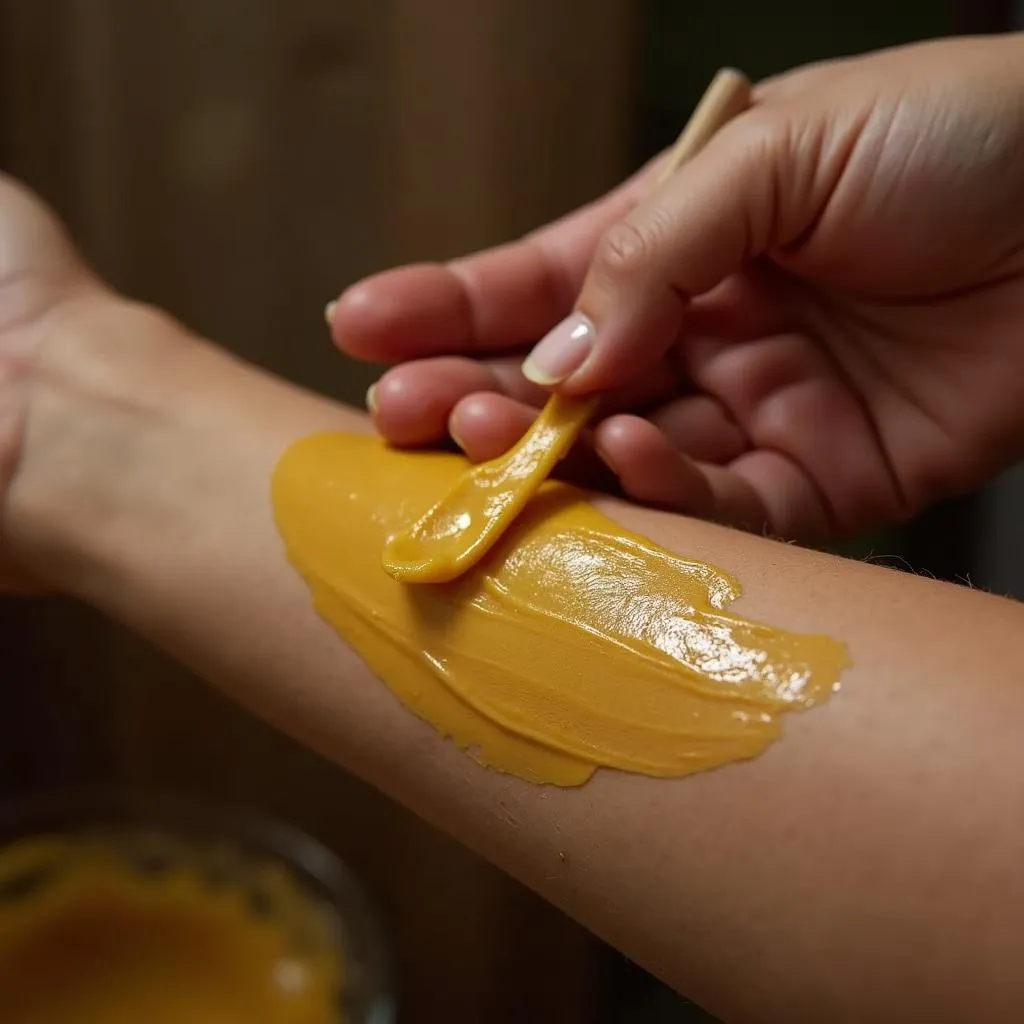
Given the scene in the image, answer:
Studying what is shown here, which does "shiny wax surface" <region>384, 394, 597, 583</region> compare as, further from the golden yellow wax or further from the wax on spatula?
the golden yellow wax

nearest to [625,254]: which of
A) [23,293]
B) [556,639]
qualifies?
[556,639]

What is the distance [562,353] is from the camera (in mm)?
640

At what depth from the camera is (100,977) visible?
2.98 feet

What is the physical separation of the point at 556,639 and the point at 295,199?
818 millimetres

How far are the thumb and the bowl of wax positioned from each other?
0.62 metres

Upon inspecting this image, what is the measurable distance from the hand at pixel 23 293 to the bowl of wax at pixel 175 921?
1.06ft

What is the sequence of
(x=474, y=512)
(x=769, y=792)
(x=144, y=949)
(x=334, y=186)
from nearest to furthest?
(x=769, y=792) → (x=474, y=512) → (x=144, y=949) → (x=334, y=186)

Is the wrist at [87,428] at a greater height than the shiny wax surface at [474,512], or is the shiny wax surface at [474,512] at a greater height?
the shiny wax surface at [474,512]

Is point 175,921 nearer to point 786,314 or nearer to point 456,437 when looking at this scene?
point 456,437

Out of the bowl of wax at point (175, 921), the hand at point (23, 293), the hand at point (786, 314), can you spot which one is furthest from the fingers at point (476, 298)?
the bowl of wax at point (175, 921)

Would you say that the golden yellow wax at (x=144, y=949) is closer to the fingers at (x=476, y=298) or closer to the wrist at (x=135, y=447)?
the wrist at (x=135, y=447)

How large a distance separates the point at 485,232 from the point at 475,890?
2.44 ft

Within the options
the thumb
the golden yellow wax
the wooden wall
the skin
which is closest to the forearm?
the skin

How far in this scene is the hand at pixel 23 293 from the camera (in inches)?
31.4
